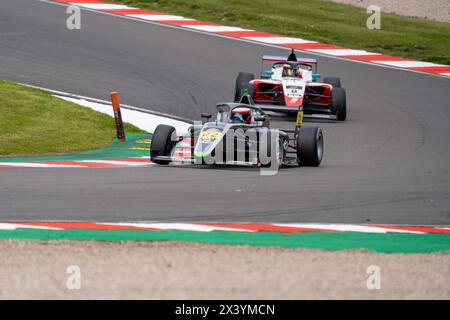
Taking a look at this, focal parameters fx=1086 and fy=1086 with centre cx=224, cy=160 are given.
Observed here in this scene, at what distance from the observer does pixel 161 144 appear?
15234 mm

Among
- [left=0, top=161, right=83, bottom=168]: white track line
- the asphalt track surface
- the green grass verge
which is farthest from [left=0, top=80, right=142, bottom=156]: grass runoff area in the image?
the green grass verge

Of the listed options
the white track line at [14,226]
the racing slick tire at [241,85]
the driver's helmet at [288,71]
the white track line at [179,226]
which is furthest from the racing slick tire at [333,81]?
the white track line at [14,226]

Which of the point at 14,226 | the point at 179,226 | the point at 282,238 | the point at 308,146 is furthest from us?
the point at 308,146

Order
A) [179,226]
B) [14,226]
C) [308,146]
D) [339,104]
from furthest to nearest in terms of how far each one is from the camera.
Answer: [339,104] → [308,146] → [179,226] → [14,226]

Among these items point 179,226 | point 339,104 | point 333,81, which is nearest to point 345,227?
point 179,226

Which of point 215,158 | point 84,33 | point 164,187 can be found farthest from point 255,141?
point 84,33

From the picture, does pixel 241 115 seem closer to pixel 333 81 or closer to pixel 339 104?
pixel 339 104

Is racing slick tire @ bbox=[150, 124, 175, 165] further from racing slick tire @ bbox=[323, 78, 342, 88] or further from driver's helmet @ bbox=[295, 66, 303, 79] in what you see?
racing slick tire @ bbox=[323, 78, 342, 88]

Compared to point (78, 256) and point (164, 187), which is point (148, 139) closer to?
point (164, 187)

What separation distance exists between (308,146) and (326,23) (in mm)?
13875

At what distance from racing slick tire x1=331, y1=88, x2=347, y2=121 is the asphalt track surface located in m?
0.21

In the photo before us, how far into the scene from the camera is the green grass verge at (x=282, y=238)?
1066 cm

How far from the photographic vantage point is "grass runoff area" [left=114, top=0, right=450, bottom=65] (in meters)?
27.2

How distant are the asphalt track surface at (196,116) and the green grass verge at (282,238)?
62 cm
